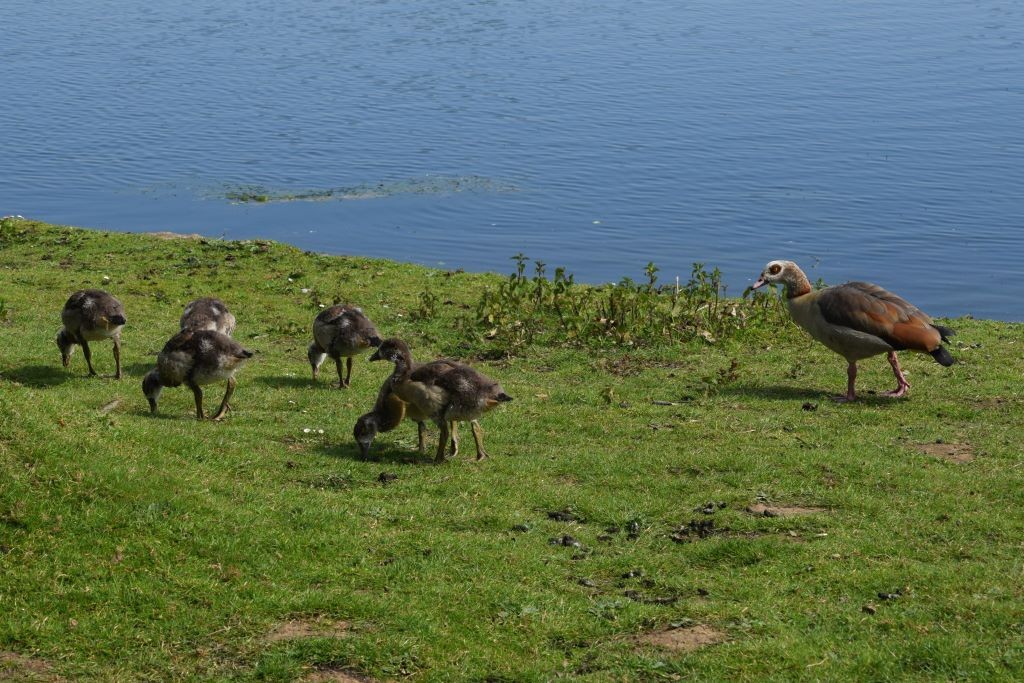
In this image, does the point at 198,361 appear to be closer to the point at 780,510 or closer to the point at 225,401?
the point at 225,401

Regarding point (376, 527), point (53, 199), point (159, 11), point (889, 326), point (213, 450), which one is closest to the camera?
point (376, 527)

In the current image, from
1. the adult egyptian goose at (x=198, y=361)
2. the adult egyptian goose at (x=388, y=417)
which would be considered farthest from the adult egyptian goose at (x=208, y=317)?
the adult egyptian goose at (x=388, y=417)

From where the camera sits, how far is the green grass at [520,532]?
10.0m

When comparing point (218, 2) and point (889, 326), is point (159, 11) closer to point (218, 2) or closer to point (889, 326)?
point (218, 2)

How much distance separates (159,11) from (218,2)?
5217mm

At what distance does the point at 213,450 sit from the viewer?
14266 millimetres

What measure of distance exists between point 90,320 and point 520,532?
8172mm

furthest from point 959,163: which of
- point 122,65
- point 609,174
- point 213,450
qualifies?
point 122,65

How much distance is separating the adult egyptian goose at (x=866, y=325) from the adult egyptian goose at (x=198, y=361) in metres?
8.50

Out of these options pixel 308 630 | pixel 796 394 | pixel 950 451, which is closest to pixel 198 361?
pixel 308 630

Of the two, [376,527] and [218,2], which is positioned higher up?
[218,2]

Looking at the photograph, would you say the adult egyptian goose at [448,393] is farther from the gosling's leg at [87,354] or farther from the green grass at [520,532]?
the gosling's leg at [87,354]

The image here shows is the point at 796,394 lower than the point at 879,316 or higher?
lower

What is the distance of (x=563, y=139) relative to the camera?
156ft
